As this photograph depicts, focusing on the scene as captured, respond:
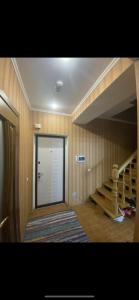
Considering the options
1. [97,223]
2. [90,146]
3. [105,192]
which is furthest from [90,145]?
[97,223]

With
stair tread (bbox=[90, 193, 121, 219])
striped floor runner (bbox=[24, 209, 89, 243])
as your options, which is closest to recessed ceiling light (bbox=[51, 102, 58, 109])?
striped floor runner (bbox=[24, 209, 89, 243])

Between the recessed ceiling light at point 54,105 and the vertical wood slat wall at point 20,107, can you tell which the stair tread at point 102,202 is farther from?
the recessed ceiling light at point 54,105

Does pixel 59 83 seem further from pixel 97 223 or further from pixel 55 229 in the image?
pixel 97 223

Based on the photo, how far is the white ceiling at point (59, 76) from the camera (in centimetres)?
131

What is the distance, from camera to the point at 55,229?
2.05 m

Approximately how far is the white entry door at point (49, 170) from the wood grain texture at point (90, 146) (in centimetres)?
23

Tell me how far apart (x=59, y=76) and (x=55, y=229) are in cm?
237

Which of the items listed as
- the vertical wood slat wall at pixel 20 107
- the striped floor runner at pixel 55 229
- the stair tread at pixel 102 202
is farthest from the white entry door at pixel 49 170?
the stair tread at pixel 102 202

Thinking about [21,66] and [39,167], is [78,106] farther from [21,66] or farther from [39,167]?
[39,167]

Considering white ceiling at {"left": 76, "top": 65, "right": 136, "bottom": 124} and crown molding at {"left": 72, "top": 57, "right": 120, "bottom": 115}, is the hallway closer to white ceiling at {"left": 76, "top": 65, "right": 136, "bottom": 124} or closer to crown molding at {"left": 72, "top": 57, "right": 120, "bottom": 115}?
white ceiling at {"left": 76, "top": 65, "right": 136, "bottom": 124}

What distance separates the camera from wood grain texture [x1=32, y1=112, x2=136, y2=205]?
10.0 feet

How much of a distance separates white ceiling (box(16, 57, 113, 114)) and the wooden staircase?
1.70 m
